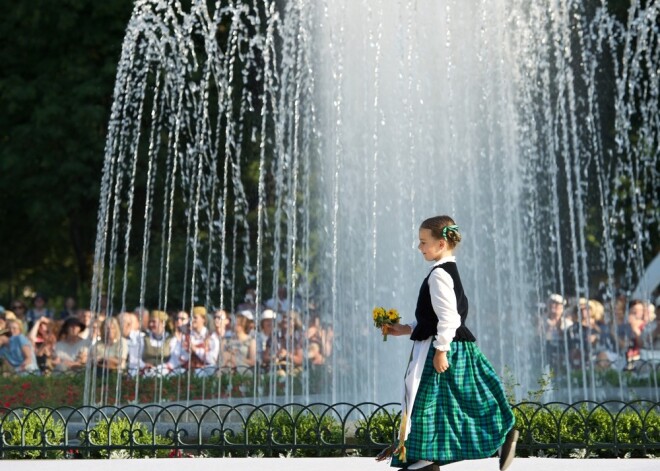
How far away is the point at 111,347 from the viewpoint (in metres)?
14.3

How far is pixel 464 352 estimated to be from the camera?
19.2 ft

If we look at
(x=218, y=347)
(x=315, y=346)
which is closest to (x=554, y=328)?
(x=315, y=346)

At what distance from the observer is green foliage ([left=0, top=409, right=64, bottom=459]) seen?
7785 mm

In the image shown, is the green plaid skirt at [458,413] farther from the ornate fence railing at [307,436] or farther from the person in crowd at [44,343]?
the person in crowd at [44,343]

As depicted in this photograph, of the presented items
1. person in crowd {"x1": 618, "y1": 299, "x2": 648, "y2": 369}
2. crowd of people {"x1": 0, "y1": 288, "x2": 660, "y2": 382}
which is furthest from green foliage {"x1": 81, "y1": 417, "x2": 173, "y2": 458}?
person in crowd {"x1": 618, "y1": 299, "x2": 648, "y2": 369}

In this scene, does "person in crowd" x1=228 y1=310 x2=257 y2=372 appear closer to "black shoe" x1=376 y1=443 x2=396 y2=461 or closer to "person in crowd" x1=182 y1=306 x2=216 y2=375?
"person in crowd" x1=182 y1=306 x2=216 y2=375

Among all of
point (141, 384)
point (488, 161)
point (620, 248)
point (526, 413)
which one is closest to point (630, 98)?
point (620, 248)

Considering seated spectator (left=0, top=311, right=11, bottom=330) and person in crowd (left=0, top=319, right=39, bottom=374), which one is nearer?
seated spectator (left=0, top=311, right=11, bottom=330)

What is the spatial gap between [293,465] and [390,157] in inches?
238

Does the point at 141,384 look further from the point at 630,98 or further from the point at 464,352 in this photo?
the point at 630,98

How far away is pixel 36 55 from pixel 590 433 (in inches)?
612

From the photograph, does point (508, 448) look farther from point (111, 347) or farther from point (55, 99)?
point (55, 99)

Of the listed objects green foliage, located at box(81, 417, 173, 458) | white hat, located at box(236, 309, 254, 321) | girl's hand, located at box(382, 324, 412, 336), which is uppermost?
white hat, located at box(236, 309, 254, 321)

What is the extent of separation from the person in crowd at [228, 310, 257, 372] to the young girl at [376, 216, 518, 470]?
8022 mm
